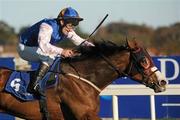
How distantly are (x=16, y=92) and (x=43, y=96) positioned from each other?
0.36m

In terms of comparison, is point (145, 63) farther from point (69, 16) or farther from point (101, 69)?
point (69, 16)

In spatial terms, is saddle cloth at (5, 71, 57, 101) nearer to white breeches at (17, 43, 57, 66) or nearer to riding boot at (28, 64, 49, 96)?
riding boot at (28, 64, 49, 96)

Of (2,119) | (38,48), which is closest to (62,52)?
(38,48)

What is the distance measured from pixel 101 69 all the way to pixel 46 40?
75cm

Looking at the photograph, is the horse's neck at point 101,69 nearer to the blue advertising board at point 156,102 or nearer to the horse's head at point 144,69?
the horse's head at point 144,69

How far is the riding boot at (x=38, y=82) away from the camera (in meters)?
7.30

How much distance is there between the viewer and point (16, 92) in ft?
24.4

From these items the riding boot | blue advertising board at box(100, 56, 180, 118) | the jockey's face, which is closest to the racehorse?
the riding boot

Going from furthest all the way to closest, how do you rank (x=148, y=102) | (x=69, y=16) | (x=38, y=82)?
(x=148, y=102) → (x=69, y=16) → (x=38, y=82)

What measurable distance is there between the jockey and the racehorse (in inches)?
7.6

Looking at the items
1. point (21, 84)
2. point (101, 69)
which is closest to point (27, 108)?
point (21, 84)

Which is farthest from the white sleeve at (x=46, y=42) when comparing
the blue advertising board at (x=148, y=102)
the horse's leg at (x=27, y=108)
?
the blue advertising board at (x=148, y=102)

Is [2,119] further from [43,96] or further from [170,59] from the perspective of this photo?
[43,96]

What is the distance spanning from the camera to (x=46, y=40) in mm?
7207
